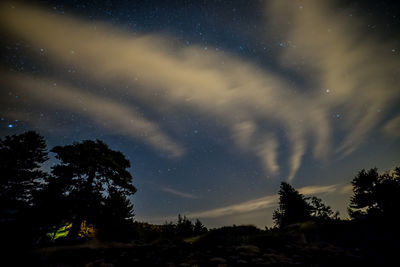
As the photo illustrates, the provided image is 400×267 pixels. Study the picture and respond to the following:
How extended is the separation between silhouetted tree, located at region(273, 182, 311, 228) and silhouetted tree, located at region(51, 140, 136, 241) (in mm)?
25341

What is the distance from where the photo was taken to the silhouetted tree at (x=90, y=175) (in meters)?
11.4

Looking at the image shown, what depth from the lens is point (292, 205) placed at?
25.6 metres

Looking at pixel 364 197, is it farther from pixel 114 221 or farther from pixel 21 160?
pixel 21 160

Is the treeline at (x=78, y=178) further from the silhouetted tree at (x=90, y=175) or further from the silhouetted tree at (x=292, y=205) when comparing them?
the silhouetted tree at (x=292, y=205)

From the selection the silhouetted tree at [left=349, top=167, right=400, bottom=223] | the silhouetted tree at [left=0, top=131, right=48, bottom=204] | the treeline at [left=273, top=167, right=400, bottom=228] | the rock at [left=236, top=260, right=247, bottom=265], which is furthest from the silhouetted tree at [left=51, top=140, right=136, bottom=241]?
the silhouetted tree at [left=349, top=167, right=400, bottom=223]

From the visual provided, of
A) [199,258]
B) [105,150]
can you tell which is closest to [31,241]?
[199,258]

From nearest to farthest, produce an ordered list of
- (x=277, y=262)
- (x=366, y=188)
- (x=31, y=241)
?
1. (x=31, y=241)
2. (x=277, y=262)
3. (x=366, y=188)

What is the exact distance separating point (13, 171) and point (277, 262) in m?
24.0

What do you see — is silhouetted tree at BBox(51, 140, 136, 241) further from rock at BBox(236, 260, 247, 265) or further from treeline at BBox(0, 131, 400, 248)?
rock at BBox(236, 260, 247, 265)

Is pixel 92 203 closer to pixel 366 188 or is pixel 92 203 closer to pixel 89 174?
pixel 89 174

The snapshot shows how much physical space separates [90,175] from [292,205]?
1149 inches

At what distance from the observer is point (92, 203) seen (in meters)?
11.7

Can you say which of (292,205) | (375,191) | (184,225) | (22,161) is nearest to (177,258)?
(184,225)

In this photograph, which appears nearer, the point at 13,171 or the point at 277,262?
the point at 277,262
